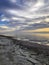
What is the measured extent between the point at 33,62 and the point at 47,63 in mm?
913

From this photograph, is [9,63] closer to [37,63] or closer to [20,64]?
[20,64]

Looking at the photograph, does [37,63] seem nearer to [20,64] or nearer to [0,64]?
[20,64]

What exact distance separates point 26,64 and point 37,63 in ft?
2.48

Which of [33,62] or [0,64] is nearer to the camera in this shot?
[0,64]

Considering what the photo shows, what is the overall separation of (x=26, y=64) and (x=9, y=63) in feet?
3.51

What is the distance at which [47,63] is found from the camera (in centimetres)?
1024

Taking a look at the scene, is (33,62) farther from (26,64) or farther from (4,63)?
(4,63)

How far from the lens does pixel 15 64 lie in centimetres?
984

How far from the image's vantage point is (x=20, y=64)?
9.85 m

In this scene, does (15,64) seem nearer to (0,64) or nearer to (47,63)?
(0,64)

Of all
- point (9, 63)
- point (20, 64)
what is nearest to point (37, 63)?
point (20, 64)

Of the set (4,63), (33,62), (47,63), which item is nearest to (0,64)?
(4,63)

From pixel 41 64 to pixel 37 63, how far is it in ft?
0.94

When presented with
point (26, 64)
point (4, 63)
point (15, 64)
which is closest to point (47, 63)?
point (26, 64)
